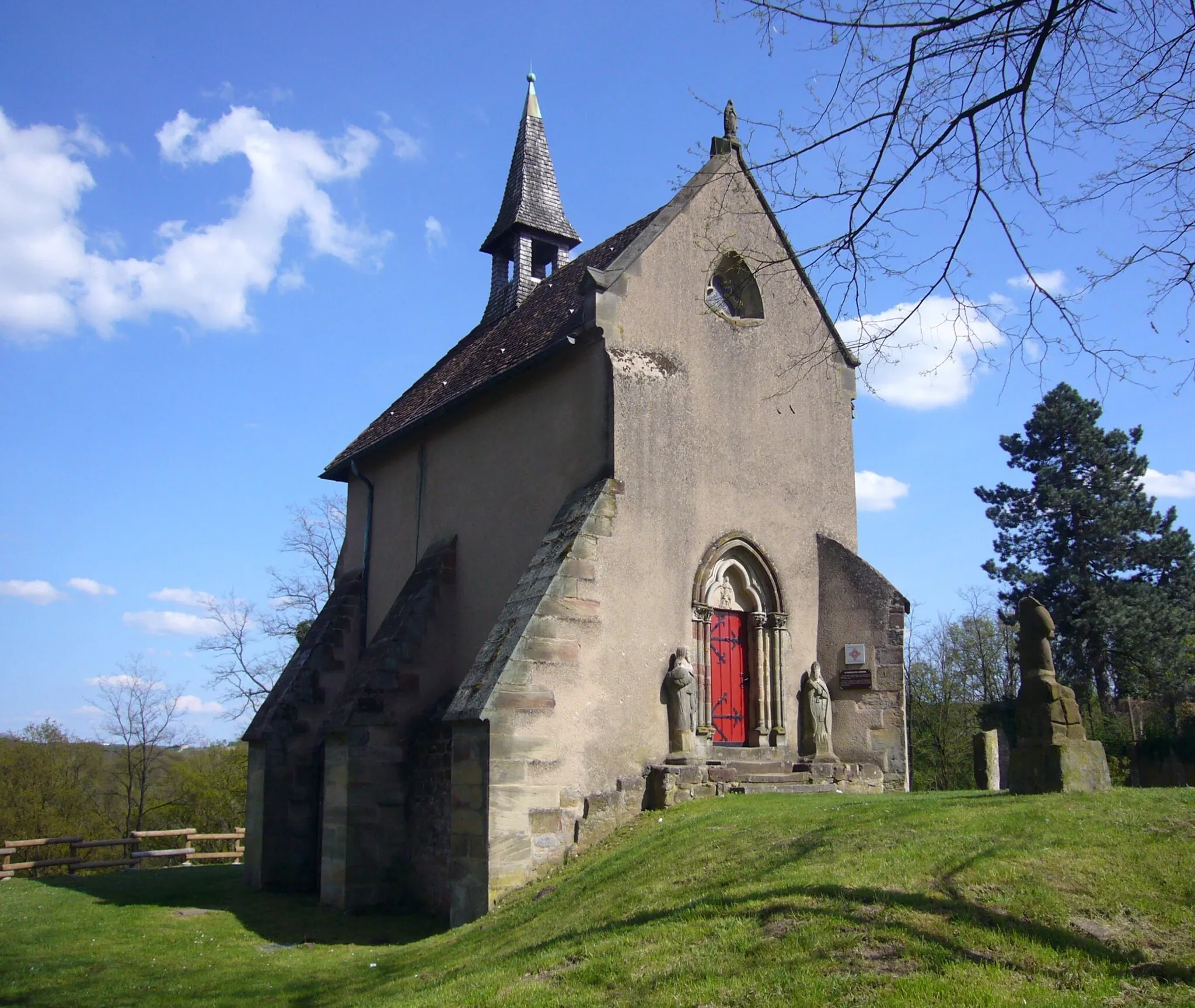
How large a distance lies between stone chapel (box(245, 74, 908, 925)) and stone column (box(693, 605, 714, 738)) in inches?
1.2

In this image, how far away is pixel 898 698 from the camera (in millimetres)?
14742

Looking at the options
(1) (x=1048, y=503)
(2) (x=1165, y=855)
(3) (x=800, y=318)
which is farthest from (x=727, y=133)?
(1) (x=1048, y=503)

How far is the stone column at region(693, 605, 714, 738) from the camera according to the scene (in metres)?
13.9

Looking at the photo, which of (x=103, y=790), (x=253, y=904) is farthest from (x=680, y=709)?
(x=103, y=790)

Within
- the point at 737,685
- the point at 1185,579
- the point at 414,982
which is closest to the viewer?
the point at 414,982

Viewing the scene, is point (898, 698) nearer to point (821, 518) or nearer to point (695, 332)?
point (821, 518)

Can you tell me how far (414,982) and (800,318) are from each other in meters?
11.5

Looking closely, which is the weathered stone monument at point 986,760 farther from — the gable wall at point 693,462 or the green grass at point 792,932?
the gable wall at point 693,462

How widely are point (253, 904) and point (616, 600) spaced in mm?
8228

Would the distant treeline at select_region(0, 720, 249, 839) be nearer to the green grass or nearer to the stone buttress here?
the stone buttress

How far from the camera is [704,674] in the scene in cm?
1388

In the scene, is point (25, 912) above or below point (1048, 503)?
below

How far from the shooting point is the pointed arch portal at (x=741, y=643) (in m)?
14.2

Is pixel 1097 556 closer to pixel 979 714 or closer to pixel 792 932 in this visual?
pixel 979 714
